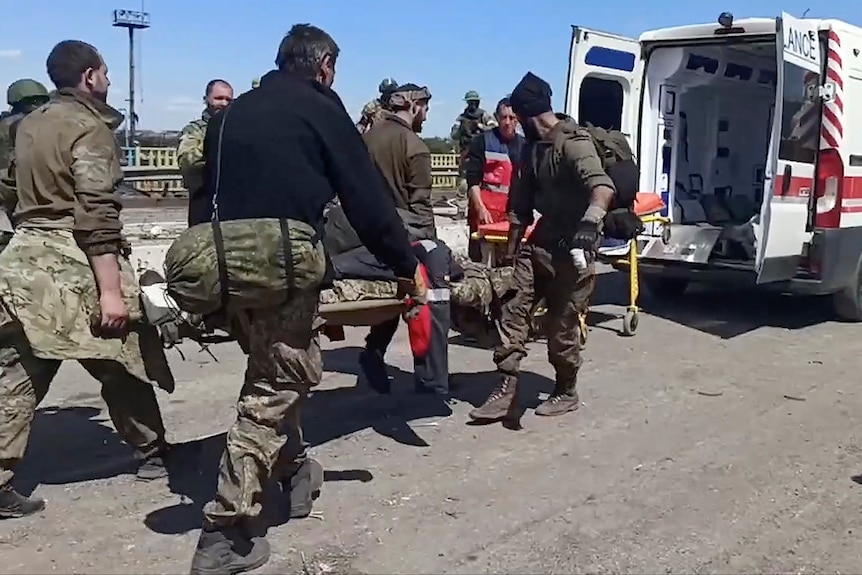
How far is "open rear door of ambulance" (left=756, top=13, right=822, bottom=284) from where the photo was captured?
25.7 ft

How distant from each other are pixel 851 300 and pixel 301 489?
20.5ft

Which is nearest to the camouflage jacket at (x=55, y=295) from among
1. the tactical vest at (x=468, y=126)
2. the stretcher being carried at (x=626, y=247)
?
the stretcher being carried at (x=626, y=247)

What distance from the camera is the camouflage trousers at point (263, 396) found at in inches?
141

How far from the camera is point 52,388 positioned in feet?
21.2

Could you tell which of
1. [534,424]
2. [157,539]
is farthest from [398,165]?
[157,539]

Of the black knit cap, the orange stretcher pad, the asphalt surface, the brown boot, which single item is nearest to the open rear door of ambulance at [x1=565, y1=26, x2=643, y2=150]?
the orange stretcher pad

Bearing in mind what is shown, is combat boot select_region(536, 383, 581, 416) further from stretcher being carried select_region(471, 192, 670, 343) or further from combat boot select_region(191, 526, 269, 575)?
combat boot select_region(191, 526, 269, 575)

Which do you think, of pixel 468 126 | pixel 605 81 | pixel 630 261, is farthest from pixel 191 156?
pixel 468 126

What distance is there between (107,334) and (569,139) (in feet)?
9.04

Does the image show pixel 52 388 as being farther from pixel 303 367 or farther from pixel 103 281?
pixel 303 367

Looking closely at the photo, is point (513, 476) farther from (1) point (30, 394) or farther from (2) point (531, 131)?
(1) point (30, 394)

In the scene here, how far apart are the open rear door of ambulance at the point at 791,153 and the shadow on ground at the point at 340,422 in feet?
8.30

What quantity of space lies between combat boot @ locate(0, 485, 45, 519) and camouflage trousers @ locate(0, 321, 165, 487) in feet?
0.19

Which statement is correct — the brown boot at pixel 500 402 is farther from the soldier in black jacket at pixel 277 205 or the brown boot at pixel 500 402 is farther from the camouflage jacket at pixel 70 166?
the camouflage jacket at pixel 70 166
